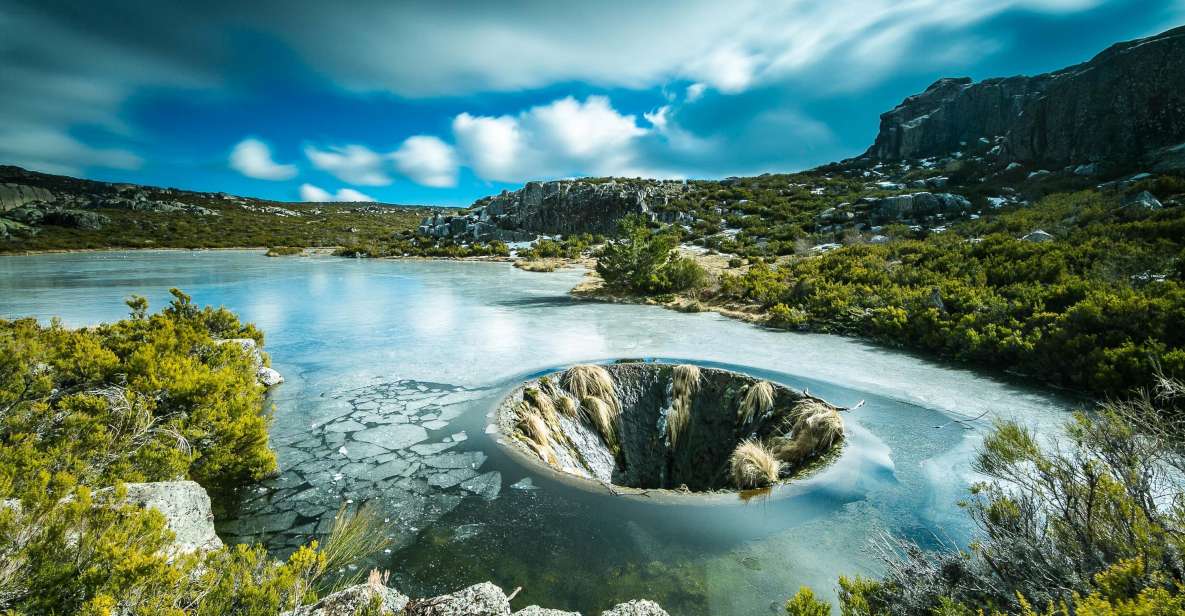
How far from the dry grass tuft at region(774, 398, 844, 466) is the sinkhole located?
0.01 m

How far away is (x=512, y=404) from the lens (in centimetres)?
661

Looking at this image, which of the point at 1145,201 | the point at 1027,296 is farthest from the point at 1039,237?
the point at 1027,296

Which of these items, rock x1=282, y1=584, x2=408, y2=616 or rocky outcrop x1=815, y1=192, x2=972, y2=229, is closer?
rock x1=282, y1=584, x2=408, y2=616

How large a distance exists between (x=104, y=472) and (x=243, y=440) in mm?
1100

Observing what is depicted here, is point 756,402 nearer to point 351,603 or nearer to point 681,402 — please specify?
point 681,402

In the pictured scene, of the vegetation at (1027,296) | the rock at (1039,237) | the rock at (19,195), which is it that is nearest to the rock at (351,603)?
the vegetation at (1027,296)

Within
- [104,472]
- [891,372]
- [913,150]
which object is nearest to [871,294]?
[891,372]

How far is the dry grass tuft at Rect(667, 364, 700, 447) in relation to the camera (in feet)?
25.6

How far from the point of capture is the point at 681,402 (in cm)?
785

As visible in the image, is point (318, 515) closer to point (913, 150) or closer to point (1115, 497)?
point (1115, 497)

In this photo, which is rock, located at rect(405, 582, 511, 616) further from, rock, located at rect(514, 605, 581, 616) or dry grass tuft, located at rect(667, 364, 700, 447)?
dry grass tuft, located at rect(667, 364, 700, 447)

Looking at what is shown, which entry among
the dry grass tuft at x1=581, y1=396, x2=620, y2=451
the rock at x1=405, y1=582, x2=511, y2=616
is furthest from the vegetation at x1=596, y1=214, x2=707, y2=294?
the rock at x1=405, y1=582, x2=511, y2=616

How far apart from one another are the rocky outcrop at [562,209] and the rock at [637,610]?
3927 cm

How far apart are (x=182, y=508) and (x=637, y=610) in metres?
3.07
